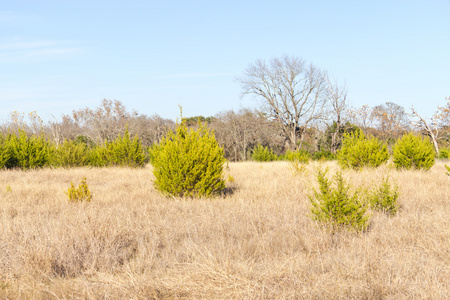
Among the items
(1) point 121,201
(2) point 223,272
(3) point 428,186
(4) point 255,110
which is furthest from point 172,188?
(4) point 255,110

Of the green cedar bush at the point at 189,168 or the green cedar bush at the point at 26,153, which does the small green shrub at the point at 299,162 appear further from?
the green cedar bush at the point at 26,153

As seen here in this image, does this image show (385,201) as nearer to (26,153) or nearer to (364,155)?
(364,155)

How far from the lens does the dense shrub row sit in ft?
44.8

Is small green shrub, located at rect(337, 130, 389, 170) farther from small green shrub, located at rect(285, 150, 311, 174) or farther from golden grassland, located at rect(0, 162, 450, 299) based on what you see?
golden grassland, located at rect(0, 162, 450, 299)

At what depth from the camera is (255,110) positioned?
36.4m

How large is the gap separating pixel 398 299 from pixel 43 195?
7237mm

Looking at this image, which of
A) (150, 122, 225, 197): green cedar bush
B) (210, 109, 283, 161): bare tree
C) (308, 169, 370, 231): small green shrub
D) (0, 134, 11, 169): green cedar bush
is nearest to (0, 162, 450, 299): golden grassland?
(308, 169, 370, 231): small green shrub

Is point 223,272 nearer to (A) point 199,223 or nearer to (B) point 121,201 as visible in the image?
(A) point 199,223

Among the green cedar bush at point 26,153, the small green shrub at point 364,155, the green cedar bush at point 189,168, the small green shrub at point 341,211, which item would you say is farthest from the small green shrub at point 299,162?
the green cedar bush at point 26,153

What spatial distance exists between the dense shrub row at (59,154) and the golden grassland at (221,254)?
9.04 metres

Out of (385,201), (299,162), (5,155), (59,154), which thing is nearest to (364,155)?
(299,162)

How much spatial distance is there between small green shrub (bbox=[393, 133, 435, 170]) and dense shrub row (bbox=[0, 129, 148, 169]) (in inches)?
425

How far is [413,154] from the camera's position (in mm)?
11234

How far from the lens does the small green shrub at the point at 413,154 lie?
36.4 feet
